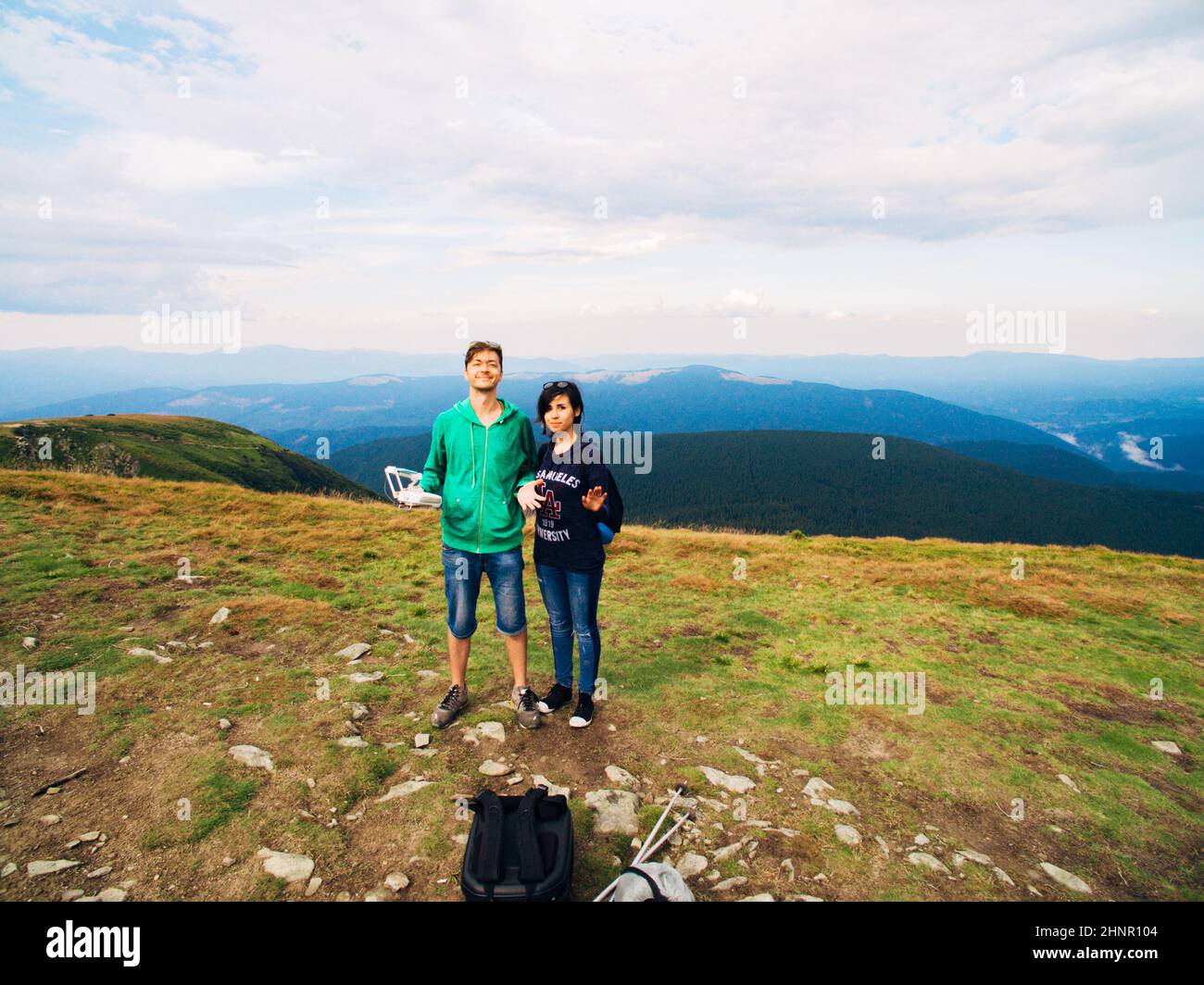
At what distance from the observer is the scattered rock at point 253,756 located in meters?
5.34

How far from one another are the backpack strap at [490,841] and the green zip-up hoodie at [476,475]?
8.27 ft

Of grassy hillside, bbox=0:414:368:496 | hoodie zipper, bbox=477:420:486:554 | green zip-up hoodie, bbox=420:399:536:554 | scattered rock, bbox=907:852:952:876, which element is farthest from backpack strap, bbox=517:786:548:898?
grassy hillside, bbox=0:414:368:496

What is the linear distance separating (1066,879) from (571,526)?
206 inches

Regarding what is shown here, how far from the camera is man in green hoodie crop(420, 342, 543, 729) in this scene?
6070 mm

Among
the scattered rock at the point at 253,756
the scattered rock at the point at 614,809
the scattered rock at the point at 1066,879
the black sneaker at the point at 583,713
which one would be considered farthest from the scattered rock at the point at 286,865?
the scattered rock at the point at 1066,879

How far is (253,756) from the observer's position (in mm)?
5457

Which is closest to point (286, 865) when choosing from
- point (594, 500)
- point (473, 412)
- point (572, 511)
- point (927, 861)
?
point (572, 511)

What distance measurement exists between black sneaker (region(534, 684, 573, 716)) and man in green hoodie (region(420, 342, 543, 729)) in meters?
0.21

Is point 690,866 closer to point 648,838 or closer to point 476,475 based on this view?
point 648,838

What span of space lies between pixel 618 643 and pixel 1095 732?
6280 millimetres

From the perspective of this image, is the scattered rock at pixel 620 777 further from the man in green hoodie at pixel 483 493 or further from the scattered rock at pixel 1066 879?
the scattered rock at pixel 1066 879

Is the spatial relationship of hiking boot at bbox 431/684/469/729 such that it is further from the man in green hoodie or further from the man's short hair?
the man's short hair
